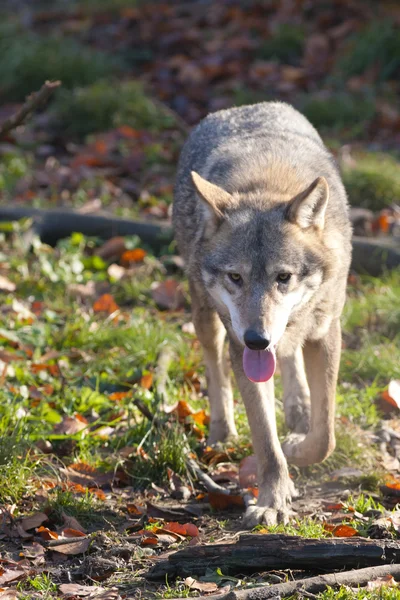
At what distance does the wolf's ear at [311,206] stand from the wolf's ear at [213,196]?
13.8 inches

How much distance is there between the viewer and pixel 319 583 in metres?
3.36

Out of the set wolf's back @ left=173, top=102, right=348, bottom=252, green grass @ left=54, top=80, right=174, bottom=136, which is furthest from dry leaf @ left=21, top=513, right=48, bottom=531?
green grass @ left=54, top=80, right=174, bottom=136

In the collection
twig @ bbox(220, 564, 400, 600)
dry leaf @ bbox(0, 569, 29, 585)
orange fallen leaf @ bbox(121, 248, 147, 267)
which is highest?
twig @ bbox(220, 564, 400, 600)

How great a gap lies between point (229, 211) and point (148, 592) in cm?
192

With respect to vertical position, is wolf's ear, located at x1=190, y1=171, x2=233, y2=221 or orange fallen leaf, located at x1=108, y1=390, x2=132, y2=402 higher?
wolf's ear, located at x1=190, y1=171, x2=233, y2=221

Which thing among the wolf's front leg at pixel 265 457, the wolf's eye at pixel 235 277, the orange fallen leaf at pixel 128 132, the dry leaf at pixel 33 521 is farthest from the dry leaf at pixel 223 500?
the orange fallen leaf at pixel 128 132

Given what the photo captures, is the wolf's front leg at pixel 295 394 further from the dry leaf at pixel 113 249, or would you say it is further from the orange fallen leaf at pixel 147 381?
the dry leaf at pixel 113 249

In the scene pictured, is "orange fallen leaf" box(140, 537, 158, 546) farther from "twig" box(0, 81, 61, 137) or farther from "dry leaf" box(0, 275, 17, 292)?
"dry leaf" box(0, 275, 17, 292)

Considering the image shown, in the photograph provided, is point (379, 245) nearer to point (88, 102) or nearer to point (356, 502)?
point (356, 502)

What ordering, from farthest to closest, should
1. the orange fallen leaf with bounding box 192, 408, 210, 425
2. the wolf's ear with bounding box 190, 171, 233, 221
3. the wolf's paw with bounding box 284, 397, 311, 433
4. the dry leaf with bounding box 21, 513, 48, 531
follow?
1. the orange fallen leaf with bounding box 192, 408, 210, 425
2. the wolf's paw with bounding box 284, 397, 311, 433
3. the wolf's ear with bounding box 190, 171, 233, 221
4. the dry leaf with bounding box 21, 513, 48, 531

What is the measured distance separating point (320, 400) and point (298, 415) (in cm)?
56

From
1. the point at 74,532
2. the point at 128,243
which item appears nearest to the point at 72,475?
the point at 74,532

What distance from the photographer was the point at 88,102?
10.5 meters

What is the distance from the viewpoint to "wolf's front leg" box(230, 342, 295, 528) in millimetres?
4145
